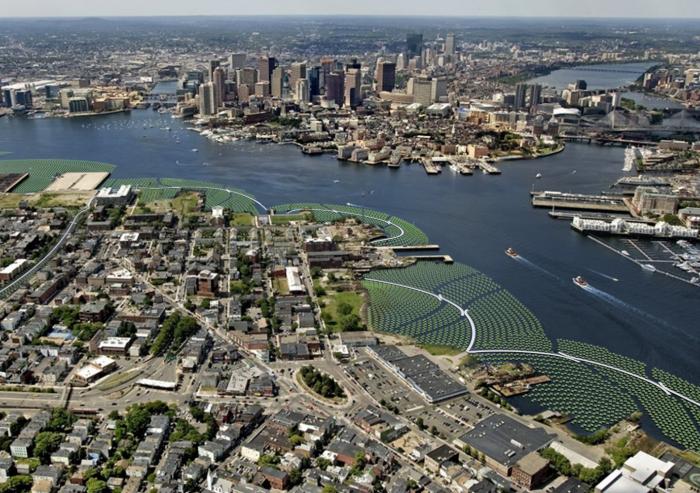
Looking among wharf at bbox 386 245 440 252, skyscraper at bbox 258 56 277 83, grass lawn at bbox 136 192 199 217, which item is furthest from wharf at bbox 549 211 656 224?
skyscraper at bbox 258 56 277 83

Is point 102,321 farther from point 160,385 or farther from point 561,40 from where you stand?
point 561,40

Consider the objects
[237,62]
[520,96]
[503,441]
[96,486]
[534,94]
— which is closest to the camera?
[96,486]

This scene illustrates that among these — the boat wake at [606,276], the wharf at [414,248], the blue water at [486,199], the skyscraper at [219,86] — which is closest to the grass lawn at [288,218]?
the blue water at [486,199]

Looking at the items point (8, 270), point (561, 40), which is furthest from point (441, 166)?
point (561, 40)

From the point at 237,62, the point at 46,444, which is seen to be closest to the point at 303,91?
the point at 237,62

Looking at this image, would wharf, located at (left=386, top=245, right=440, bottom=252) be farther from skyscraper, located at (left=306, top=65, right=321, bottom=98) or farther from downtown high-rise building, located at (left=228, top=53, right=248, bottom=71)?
downtown high-rise building, located at (left=228, top=53, right=248, bottom=71)

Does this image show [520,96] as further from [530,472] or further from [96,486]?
[96,486]
